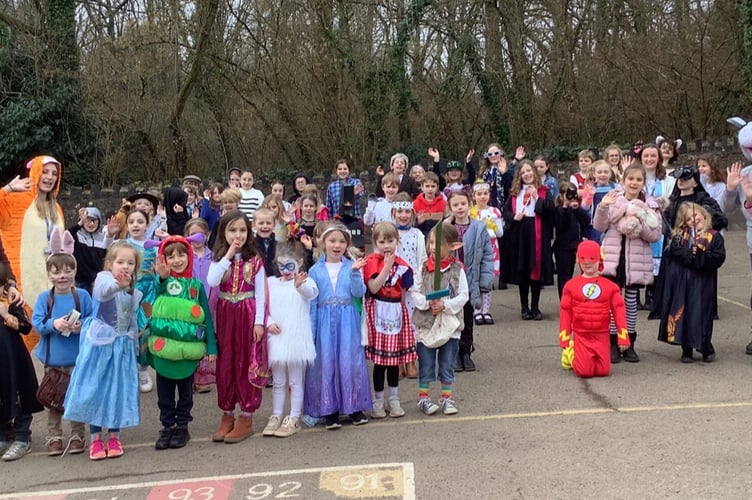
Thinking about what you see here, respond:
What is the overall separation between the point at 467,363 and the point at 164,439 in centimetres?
290

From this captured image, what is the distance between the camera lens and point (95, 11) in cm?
1922

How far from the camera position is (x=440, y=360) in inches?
234

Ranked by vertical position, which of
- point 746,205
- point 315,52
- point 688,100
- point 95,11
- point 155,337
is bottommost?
point 155,337

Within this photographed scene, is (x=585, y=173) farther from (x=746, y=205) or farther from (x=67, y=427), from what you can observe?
(x=67, y=427)

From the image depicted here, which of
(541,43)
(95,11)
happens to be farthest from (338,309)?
(95,11)

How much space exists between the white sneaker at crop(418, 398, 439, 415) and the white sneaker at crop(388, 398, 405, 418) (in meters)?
0.16

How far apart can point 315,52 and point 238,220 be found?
13.4 meters

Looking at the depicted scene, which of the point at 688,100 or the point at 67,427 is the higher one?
the point at 688,100

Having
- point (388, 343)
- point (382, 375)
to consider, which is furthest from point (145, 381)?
point (388, 343)

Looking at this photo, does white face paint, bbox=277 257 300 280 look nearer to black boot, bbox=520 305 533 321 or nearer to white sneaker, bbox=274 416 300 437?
white sneaker, bbox=274 416 300 437

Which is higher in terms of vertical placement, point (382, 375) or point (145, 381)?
point (382, 375)

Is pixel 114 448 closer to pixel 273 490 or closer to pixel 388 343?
pixel 273 490

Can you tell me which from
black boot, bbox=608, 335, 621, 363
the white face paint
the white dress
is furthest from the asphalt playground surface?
the white face paint

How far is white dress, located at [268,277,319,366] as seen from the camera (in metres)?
5.50
